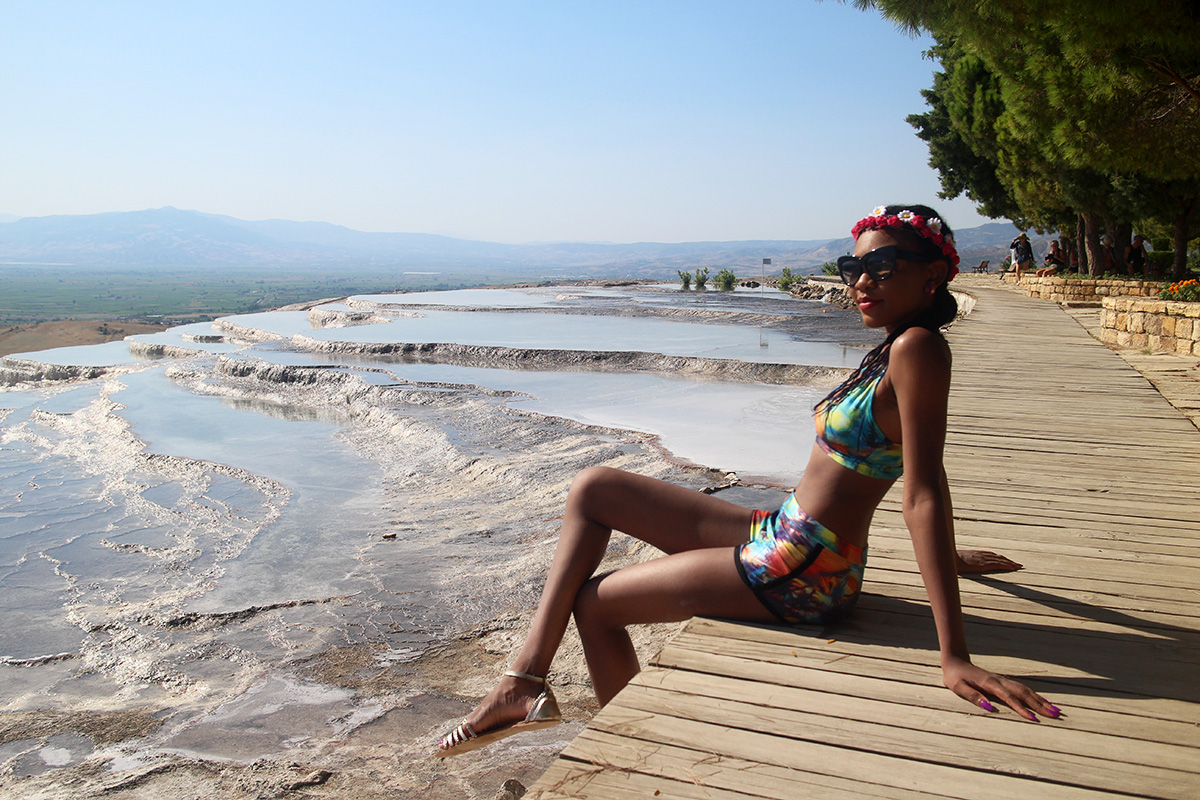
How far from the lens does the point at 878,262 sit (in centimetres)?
229

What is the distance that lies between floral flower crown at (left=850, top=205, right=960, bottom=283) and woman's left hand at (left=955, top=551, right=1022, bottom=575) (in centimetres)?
106

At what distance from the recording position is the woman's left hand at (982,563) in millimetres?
2846

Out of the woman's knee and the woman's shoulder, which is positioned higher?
the woman's shoulder

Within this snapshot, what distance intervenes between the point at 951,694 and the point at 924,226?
3.91 feet

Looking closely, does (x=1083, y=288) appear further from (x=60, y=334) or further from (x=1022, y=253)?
(x=60, y=334)

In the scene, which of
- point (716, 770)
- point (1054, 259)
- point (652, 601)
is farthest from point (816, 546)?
point (1054, 259)

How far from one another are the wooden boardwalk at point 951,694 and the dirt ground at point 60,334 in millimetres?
29238

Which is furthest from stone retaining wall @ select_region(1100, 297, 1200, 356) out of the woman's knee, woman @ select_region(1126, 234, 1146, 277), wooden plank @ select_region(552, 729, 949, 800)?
woman @ select_region(1126, 234, 1146, 277)

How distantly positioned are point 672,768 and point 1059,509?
2.78 meters

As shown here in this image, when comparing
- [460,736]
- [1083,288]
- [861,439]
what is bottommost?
[460,736]

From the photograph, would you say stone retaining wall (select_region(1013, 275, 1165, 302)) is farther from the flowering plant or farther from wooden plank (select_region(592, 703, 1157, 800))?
wooden plank (select_region(592, 703, 1157, 800))

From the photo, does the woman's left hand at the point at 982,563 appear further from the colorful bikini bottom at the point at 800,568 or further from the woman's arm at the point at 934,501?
the woman's arm at the point at 934,501

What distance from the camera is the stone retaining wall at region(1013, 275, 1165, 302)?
14.3 m

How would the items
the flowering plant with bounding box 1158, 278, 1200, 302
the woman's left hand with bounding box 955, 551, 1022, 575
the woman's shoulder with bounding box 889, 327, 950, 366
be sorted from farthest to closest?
the flowering plant with bounding box 1158, 278, 1200, 302 → the woman's left hand with bounding box 955, 551, 1022, 575 → the woman's shoulder with bounding box 889, 327, 950, 366
